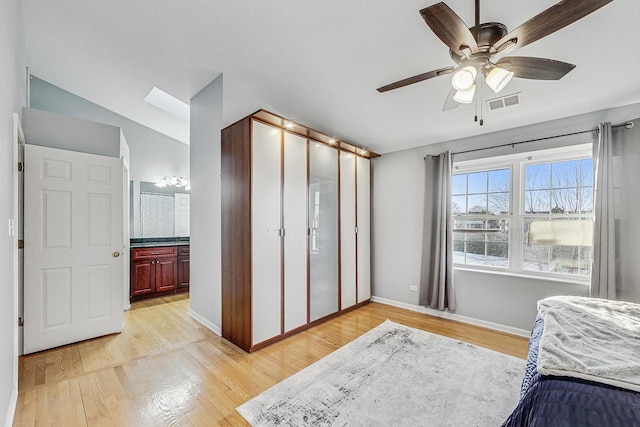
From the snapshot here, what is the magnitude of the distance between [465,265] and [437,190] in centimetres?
110

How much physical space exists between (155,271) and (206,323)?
1.73 m

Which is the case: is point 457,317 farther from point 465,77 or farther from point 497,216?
point 465,77

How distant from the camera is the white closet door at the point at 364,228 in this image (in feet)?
13.9

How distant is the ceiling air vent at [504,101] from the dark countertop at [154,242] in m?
4.94

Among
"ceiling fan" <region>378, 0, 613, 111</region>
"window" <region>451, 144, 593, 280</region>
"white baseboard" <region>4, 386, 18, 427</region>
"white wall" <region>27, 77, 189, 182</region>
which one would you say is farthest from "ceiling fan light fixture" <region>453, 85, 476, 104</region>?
"white wall" <region>27, 77, 189, 182</region>

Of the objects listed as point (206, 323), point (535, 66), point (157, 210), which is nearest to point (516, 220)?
point (535, 66)

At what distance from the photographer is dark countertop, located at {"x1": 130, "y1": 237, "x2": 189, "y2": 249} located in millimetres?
4449

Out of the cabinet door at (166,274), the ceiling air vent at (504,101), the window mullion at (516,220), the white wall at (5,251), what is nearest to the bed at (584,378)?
the window mullion at (516,220)

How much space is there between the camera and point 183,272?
15.6 ft

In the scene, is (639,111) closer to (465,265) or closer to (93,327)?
(465,265)

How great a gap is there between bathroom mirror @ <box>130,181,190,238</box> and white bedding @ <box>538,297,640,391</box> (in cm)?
569

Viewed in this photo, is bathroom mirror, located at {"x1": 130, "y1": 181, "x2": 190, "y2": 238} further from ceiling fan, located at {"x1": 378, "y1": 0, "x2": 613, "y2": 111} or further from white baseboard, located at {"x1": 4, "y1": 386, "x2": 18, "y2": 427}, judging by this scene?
ceiling fan, located at {"x1": 378, "y1": 0, "x2": 613, "y2": 111}

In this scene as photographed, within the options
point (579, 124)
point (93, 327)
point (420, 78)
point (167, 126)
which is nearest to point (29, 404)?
point (93, 327)

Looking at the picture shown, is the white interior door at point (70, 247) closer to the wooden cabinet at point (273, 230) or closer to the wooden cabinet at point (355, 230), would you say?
the wooden cabinet at point (273, 230)
